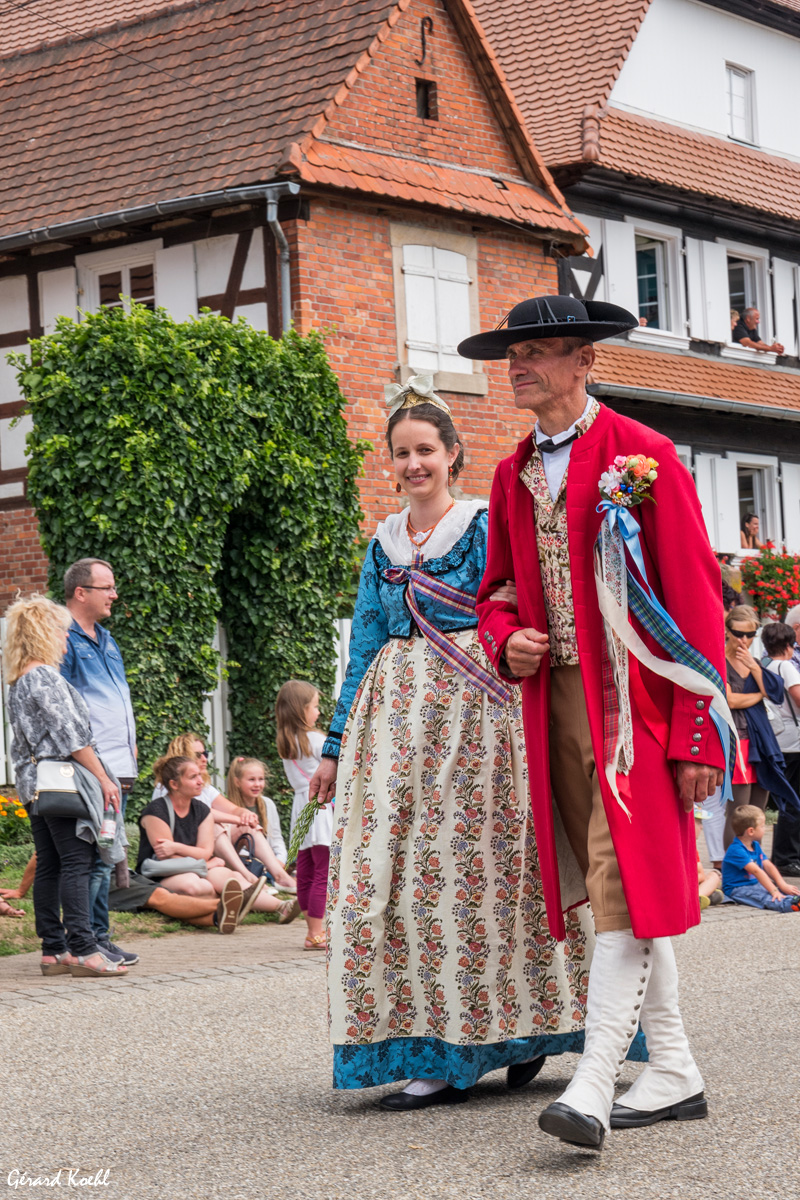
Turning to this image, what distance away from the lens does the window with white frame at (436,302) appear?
18266 millimetres

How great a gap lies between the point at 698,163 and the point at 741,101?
→ 108 inches

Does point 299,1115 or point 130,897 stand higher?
point 299,1115

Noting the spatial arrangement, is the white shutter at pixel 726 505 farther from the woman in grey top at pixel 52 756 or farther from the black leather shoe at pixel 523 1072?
the black leather shoe at pixel 523 1072

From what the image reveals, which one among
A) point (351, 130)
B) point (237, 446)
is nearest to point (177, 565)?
point (237, 446)

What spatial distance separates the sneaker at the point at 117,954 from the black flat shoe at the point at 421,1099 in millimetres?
3640

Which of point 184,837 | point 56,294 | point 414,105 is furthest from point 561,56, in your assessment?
point 184,837

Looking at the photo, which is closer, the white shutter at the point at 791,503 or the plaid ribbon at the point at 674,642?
the plaid ribbon at the point at 674,642

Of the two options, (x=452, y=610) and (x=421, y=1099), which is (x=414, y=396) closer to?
(x=452, y=610)

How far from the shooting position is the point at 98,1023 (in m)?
6.54

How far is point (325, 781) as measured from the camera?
5121 millimetres

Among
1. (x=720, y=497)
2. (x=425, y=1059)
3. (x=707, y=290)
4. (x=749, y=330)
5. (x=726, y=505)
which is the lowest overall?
(x=425, y=1059)

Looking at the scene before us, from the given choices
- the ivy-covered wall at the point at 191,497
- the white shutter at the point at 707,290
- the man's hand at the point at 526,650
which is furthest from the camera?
the white shutter at the point at 707,290

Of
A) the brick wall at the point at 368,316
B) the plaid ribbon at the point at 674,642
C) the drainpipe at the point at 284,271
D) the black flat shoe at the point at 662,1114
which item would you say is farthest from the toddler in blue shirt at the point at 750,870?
the drainpipe at the point at 284,271

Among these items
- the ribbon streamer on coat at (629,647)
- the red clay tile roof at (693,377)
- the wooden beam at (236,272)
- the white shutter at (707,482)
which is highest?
the wooden beam at (236,272)
